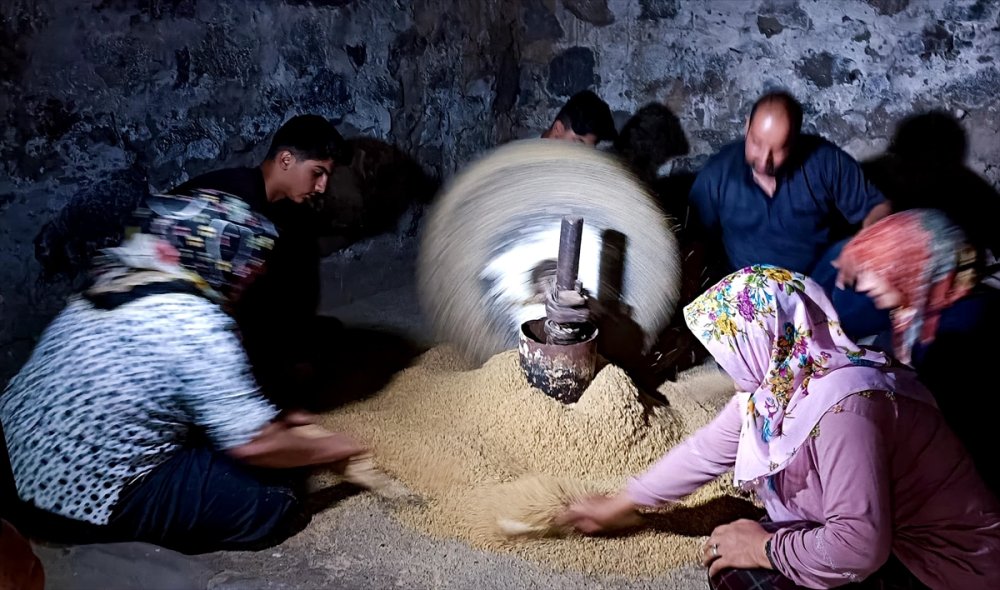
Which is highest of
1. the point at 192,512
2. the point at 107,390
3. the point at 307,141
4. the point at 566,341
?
the point at 307,141

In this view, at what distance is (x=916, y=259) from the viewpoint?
6.24ft

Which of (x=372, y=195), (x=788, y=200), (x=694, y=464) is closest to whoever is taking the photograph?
(x=694, y=464)

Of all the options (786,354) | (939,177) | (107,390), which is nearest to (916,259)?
(786,354)

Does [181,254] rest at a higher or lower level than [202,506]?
higher

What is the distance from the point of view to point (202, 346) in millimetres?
1843

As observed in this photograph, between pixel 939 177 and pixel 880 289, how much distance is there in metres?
1.74

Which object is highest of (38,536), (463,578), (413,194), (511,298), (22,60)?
(22,60)

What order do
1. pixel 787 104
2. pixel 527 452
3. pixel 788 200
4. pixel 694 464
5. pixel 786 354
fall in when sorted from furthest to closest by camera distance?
1. pixel 788 200
2. pixel 787 104
3. pixel 527 452
4. pixel 694 464
5. pixel 786 354

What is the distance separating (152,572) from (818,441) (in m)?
1.65

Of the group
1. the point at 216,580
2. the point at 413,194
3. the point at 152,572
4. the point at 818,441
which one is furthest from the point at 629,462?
the point at 413,194

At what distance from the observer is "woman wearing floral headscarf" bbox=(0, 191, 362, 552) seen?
1835mm

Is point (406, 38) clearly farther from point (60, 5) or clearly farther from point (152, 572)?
point (152, 572)

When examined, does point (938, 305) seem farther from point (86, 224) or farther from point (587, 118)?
point (86, 224)

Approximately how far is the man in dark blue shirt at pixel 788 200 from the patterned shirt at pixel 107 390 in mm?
2086
